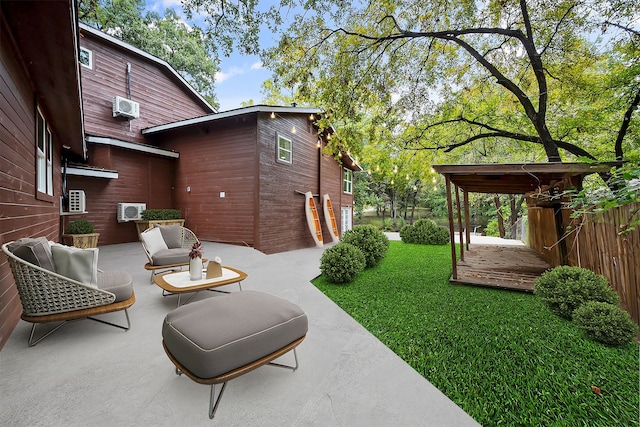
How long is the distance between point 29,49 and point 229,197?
17.4ft

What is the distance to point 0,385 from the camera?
70.3 inches

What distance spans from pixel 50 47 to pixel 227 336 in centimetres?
318

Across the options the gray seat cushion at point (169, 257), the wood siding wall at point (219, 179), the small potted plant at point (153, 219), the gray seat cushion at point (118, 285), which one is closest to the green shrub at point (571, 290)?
the gray seat cushion at point (118, 285)

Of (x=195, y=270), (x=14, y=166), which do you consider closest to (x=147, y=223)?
(x=14, y=166)

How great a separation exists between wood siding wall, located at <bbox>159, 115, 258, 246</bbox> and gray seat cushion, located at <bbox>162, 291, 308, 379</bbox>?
5439 mm

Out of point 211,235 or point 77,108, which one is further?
point 211,235

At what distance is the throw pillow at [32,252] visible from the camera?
89.2 inches

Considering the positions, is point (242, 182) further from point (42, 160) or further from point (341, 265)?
point (341, 265)

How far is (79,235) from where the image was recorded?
19.0ft

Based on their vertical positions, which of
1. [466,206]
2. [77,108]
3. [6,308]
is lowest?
[6,308]

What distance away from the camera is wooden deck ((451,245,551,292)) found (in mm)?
4778

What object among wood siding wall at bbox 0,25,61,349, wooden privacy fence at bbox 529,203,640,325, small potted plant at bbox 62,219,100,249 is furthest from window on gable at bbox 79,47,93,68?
wooden privacy fence at bbox 529,203,640,325

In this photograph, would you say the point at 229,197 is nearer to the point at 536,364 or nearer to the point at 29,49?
the point at 29,49

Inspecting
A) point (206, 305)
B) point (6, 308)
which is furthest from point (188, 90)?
point (206, 305)
